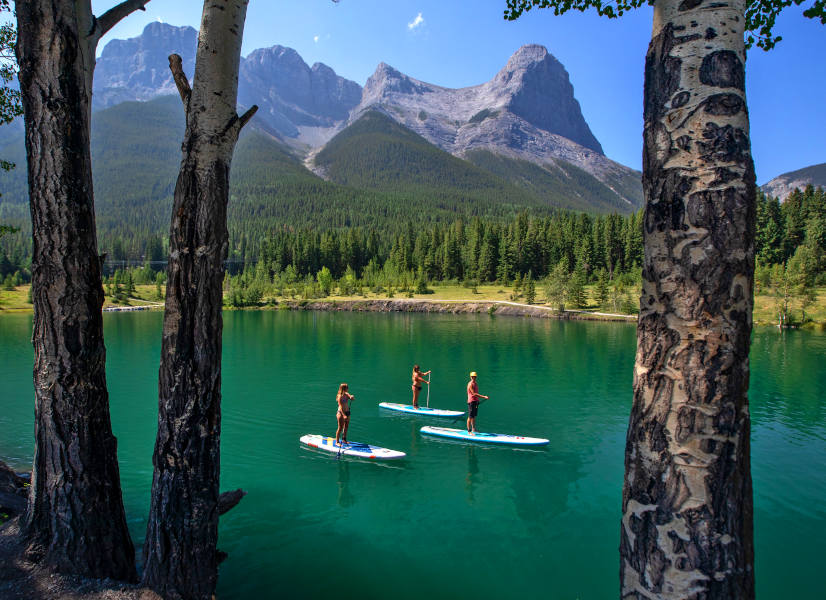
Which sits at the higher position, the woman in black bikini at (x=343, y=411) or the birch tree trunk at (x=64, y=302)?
the birch tree trunk at (x=64, y=302)

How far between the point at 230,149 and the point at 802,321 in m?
81.2

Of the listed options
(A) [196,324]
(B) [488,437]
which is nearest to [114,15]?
(A) [196,324]

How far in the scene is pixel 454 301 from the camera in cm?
9925

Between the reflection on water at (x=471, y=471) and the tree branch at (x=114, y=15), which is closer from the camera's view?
the tree branch at (x=114, y=15)

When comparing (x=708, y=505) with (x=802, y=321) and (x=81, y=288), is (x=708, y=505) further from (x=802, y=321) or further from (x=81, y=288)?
(x=802, y=321)

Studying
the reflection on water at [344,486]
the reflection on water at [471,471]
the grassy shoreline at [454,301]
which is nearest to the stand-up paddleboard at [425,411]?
the reflection on water at [471,471]

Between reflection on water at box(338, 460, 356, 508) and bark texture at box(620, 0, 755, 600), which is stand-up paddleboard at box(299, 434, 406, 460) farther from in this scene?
bark texture at box(620, 0, 755, 600)

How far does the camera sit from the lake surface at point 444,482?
10.5m

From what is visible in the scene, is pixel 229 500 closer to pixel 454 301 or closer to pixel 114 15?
pixel 114 15

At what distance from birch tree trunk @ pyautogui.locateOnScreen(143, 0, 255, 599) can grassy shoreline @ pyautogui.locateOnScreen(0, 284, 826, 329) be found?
7897 cm

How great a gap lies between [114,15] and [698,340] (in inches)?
299

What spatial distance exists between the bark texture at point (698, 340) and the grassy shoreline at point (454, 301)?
7914 cm

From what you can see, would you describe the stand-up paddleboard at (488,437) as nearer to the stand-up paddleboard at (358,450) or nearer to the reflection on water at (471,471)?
the reflection on water at (471,471)

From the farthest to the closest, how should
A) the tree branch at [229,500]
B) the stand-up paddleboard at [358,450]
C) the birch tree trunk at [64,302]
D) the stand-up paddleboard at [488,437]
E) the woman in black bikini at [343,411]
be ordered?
the stand-up paddleboard at [488,437] → the woman in black bikini at [343,411] → the stand-up paddleboard at [358,450] → the tree branch at [229,500] → the birch tree trunk at [64,302]
